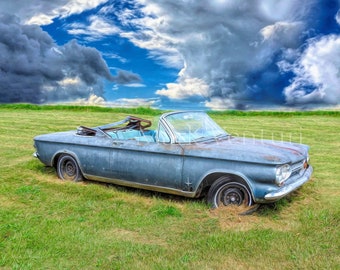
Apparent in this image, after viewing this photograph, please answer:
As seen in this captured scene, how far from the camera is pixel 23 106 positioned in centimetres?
2555

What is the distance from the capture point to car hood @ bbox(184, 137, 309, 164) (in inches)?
203

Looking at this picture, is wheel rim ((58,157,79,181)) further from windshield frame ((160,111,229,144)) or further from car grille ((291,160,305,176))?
car grille ((291,160,305,176))

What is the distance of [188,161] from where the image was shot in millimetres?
5555

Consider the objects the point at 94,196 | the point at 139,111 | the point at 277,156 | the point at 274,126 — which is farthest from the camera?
the point at 139,111

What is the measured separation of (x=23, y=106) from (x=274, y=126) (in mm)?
15882

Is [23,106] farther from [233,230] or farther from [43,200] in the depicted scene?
[233,230]

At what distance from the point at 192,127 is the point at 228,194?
1282mm

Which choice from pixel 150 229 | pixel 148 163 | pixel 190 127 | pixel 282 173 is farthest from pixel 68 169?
pixel 282 173

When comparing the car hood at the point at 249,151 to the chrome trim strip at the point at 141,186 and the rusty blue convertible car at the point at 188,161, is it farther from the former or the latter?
the chrome trim strip at the point at 141,186

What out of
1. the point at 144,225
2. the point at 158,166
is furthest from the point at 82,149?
the point at 144,225

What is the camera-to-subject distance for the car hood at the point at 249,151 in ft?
16.9

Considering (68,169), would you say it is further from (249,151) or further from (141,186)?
(249,151)

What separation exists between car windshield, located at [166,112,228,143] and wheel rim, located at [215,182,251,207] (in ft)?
2.94

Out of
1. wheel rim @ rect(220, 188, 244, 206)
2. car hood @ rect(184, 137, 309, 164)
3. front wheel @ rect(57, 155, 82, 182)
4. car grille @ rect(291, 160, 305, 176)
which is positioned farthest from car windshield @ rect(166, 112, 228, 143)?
front wheel @ rect(57, 155, 82, 182)
